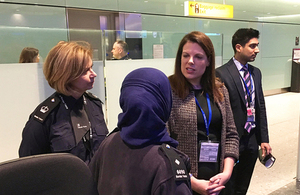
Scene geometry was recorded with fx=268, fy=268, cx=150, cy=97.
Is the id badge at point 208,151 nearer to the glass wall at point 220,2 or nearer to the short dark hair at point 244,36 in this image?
the short dark hair at point 244,36

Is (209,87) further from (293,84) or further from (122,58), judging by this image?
(293,84)

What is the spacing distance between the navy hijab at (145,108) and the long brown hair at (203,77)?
0.67 m

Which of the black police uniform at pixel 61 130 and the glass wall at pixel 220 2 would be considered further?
the glass wall at pixel 220 2

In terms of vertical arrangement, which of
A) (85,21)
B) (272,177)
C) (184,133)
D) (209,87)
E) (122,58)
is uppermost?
(85,21)

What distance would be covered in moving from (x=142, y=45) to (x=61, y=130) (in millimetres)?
1919

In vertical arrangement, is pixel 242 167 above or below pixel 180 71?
below

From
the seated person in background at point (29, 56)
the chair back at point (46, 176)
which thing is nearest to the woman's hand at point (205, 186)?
the chair back at point (46, 176)

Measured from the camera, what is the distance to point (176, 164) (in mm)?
917

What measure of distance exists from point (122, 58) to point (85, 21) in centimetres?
342

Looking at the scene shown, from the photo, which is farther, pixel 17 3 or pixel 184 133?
pixel 17 3

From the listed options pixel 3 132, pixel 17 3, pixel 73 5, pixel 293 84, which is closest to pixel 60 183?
pixel 3 132

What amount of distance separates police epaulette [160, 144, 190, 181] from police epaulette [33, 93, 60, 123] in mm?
765

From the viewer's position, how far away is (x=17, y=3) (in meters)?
4.88

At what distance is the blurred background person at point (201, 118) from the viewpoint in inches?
62.8
